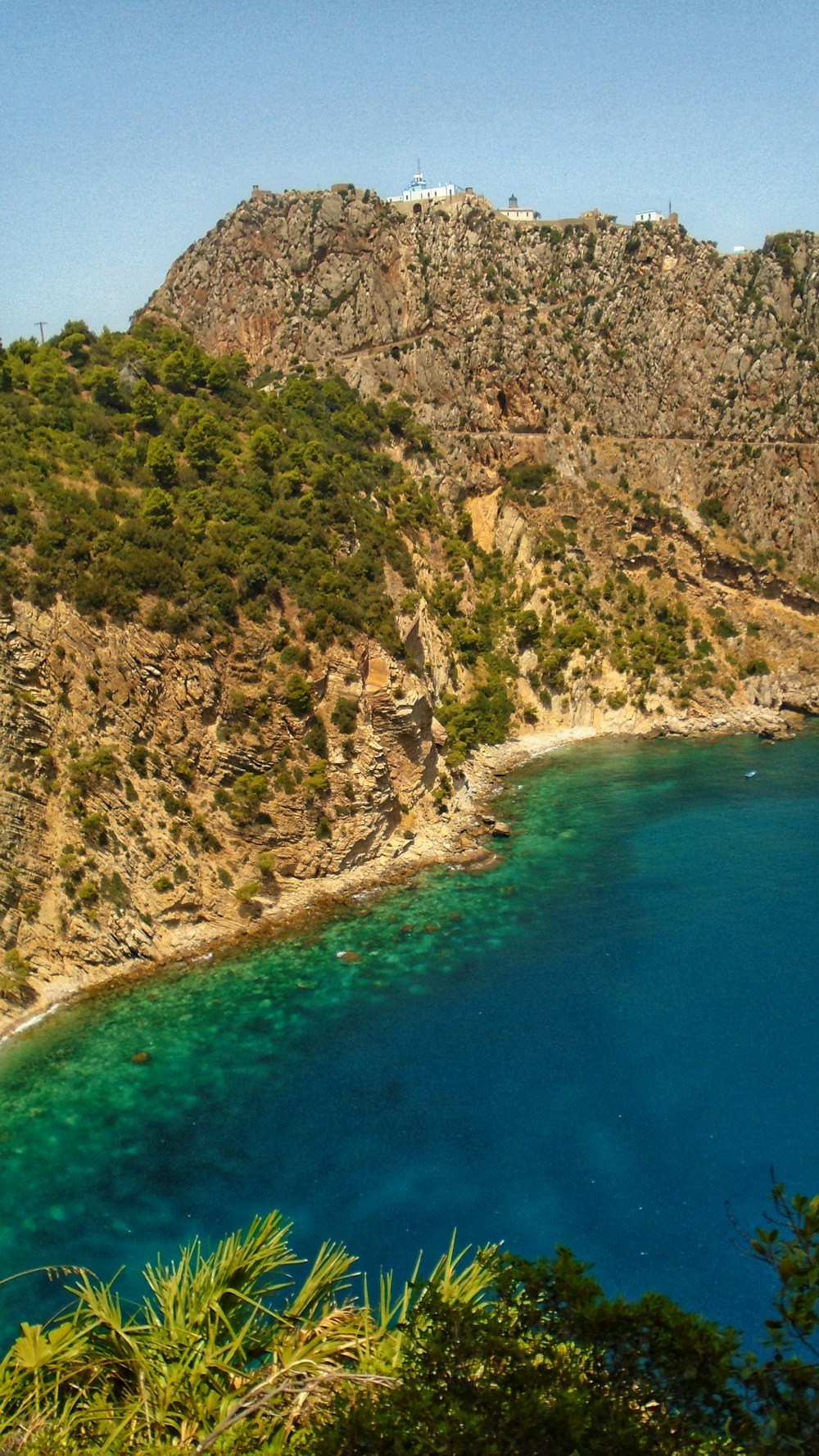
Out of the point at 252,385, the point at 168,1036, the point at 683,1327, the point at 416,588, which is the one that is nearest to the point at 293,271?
the point at 252,385

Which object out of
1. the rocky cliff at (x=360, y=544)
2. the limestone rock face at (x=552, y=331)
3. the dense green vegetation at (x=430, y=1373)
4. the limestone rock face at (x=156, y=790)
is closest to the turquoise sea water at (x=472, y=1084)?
the limestone rock face at (x=156, y=790)

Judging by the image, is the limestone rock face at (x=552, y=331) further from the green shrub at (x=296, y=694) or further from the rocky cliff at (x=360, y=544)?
the green shrub at (x=296, y=694)

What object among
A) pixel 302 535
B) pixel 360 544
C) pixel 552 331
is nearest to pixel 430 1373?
pixel 302 535

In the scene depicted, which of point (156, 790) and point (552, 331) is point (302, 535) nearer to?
point (156, 790)

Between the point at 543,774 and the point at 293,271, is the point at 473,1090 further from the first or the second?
the point at 293,271

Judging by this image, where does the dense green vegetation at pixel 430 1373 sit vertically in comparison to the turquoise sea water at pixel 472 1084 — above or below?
above

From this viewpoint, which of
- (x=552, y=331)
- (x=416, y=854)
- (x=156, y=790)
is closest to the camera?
(x=156, y=790)
